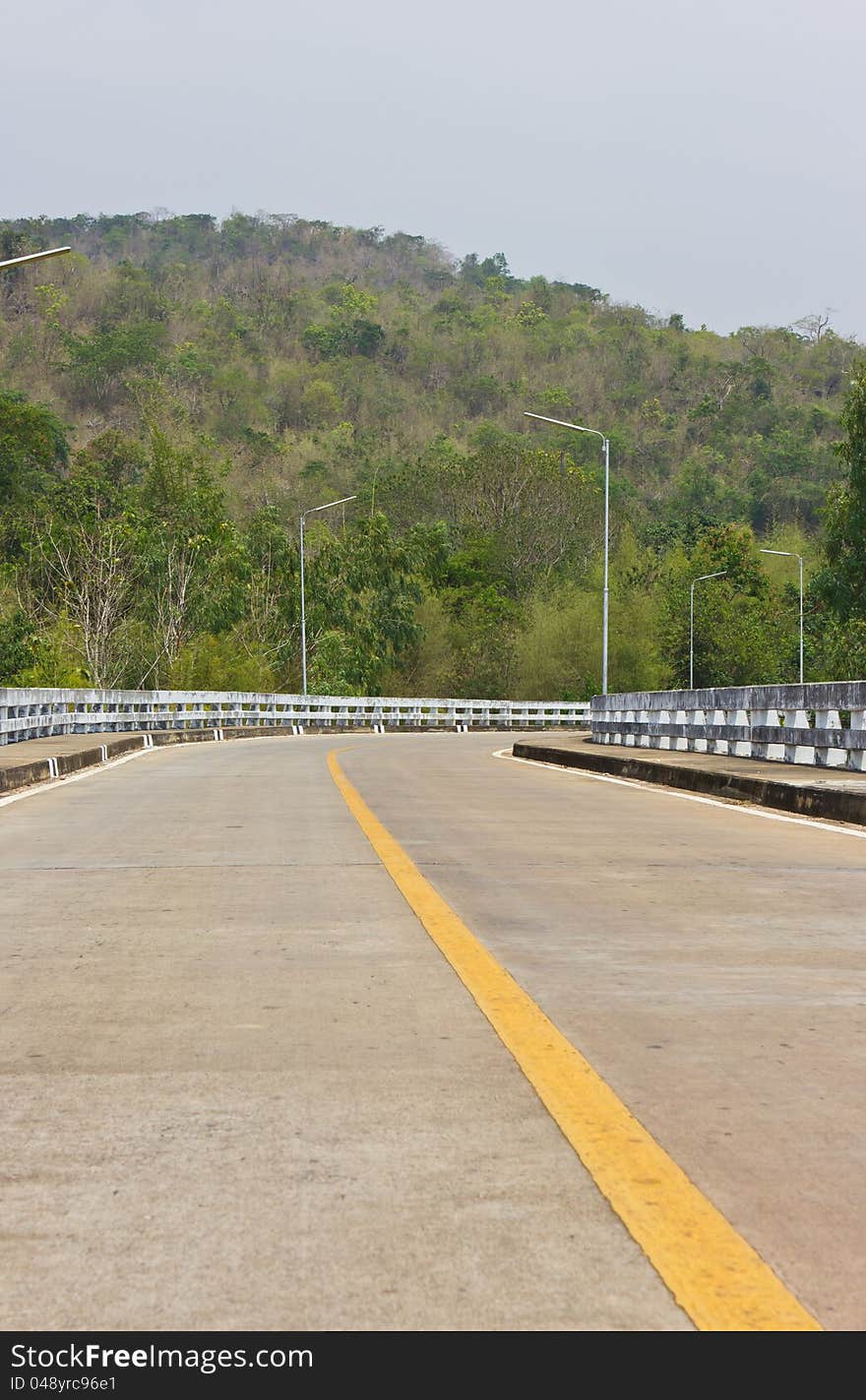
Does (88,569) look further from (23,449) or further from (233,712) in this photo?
(233,712)

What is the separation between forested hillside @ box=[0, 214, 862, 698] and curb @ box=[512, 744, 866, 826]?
36632mm

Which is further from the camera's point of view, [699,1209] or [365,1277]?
[699,1209]

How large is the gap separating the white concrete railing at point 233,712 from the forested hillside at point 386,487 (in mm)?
8582

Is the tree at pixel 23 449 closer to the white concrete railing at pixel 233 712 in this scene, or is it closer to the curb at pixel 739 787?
the white concrete railing at pixel 233 712

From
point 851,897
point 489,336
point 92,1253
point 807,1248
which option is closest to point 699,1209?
point 807,1248

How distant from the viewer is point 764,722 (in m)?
21.6

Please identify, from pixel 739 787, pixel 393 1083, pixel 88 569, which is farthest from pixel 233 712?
pixel 393 1083

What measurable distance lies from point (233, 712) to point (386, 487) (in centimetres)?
6590

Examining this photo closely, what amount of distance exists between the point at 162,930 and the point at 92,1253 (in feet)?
14.4

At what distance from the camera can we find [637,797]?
17.8 meters

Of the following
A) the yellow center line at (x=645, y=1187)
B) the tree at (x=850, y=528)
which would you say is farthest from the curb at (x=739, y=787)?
the tree at (x=850, y=528)

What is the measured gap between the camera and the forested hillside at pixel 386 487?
81.2 m

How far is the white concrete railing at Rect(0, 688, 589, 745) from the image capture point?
30.2 m
